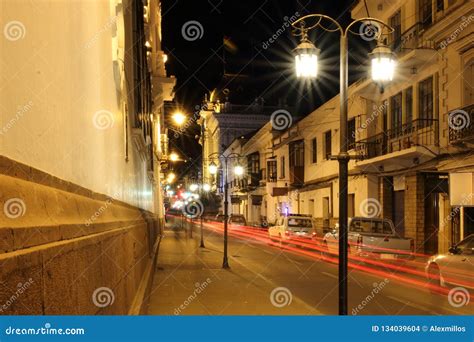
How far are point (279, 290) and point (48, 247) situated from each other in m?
12.0

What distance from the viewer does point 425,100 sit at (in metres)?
23.8

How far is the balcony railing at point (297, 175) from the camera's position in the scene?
134 ft

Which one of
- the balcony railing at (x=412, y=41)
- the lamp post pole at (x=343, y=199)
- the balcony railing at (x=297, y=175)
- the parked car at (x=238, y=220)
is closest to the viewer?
the lamp post pole at (x=343, y=199)

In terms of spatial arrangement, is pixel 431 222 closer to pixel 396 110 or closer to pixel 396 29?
pixel 396 110

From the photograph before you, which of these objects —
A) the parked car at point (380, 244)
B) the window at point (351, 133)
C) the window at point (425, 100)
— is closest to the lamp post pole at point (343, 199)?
the parked car at point (380, 244)

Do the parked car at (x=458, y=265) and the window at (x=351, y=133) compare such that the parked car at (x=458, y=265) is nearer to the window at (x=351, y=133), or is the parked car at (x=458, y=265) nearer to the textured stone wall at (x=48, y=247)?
the textured stone wall at (x=48, y=247)

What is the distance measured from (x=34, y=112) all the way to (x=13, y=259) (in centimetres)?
104

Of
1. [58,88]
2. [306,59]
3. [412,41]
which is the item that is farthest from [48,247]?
[412,41]

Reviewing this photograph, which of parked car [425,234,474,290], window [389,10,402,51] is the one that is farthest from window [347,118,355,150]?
parked car [425,234,474,290]

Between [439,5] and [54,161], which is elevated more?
[439,5]

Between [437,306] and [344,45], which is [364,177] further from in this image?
[344,45]

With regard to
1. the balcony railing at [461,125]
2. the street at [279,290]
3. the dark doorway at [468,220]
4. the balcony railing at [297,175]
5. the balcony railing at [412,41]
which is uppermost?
the balcony railing at [412,41]

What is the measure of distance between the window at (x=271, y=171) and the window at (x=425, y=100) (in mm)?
25716

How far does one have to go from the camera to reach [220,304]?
1178 cm
